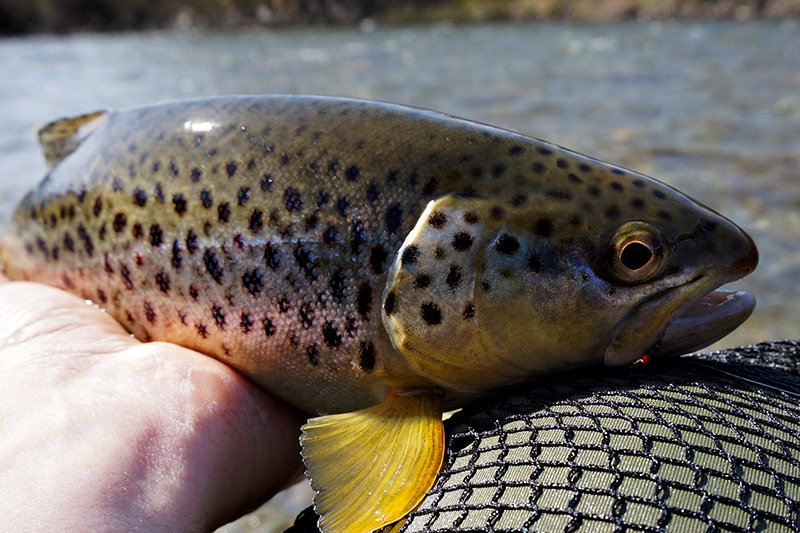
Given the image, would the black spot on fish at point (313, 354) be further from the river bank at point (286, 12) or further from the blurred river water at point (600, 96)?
the river bank at point (286, 12)

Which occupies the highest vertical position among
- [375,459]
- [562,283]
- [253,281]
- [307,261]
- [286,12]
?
[562,283]

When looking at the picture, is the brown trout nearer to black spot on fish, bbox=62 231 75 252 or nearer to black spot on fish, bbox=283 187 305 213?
black spot on fish, bbox=283 187 305 213

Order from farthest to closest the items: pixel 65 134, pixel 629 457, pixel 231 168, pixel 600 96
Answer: pixel 600 96 < pixel 65 134 < pixel 231 168 < pixel 629 457

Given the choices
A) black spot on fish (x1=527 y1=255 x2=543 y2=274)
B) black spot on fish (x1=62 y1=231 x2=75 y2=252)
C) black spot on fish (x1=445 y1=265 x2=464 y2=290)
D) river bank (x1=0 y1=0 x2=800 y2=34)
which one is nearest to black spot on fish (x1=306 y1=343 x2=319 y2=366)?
black spot on fish (x1=445 y1=265 x2=464 y2=290)

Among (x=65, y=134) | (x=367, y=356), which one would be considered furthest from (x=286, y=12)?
(x=367, y=356)

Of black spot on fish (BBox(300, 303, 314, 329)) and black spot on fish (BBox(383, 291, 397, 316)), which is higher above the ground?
black spot on fish (BBox(383, 291, 397, 316))

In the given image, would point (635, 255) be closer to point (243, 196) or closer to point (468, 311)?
point (468, 311)

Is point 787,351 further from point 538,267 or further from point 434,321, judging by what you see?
point 434,321
